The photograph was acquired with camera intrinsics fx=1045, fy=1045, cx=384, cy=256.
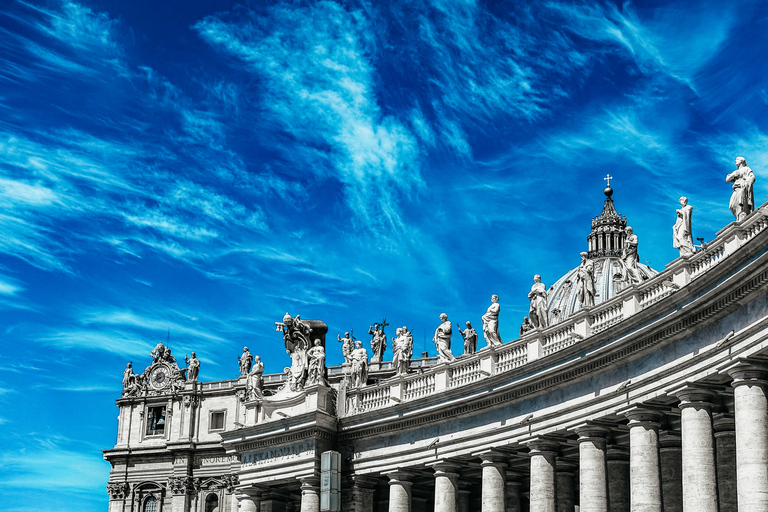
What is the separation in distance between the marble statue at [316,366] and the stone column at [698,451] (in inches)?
1000

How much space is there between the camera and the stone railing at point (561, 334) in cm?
3659

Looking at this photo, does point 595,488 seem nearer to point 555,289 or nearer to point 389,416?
point 389,416

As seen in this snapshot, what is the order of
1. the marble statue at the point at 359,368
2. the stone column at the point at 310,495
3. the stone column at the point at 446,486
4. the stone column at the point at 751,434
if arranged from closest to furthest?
the stone column at the point at 751,434 < the stone column at the point at 446,486 < the stone column at the point at 310,495 < the marble statue at the point at 359,368

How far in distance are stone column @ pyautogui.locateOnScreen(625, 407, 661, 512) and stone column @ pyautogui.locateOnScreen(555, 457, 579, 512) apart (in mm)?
8226

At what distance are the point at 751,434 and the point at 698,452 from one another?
9.58ft

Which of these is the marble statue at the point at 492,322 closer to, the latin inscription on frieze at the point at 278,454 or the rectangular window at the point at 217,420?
the latin inscription on frieze at the point at 278,454

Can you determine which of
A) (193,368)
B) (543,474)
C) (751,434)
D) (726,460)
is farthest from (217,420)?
(751,434)

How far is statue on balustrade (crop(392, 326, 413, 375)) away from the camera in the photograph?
5634cm

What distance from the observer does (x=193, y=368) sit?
364 feet

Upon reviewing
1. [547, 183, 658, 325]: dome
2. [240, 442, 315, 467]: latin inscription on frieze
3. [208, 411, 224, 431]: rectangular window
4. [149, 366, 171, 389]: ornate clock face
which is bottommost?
[240, 442, 315, 467]: latin inscription on frieze

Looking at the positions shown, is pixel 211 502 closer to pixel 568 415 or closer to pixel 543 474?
pixel 543 474

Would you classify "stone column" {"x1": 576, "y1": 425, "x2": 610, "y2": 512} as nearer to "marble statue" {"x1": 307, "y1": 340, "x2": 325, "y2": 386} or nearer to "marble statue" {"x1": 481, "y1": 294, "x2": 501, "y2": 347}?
"marble statue" {"x1": 481, "y1": 294, "x2": 501, "y2": 347}

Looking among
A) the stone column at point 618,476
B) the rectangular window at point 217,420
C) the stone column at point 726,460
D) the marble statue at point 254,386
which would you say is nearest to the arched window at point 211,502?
the rectangular window at point 217,420

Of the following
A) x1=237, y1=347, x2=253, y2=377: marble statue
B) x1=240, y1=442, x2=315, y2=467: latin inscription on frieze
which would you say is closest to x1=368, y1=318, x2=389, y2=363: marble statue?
x1=237, y1=347, x2=253, y2=377: marble statue
